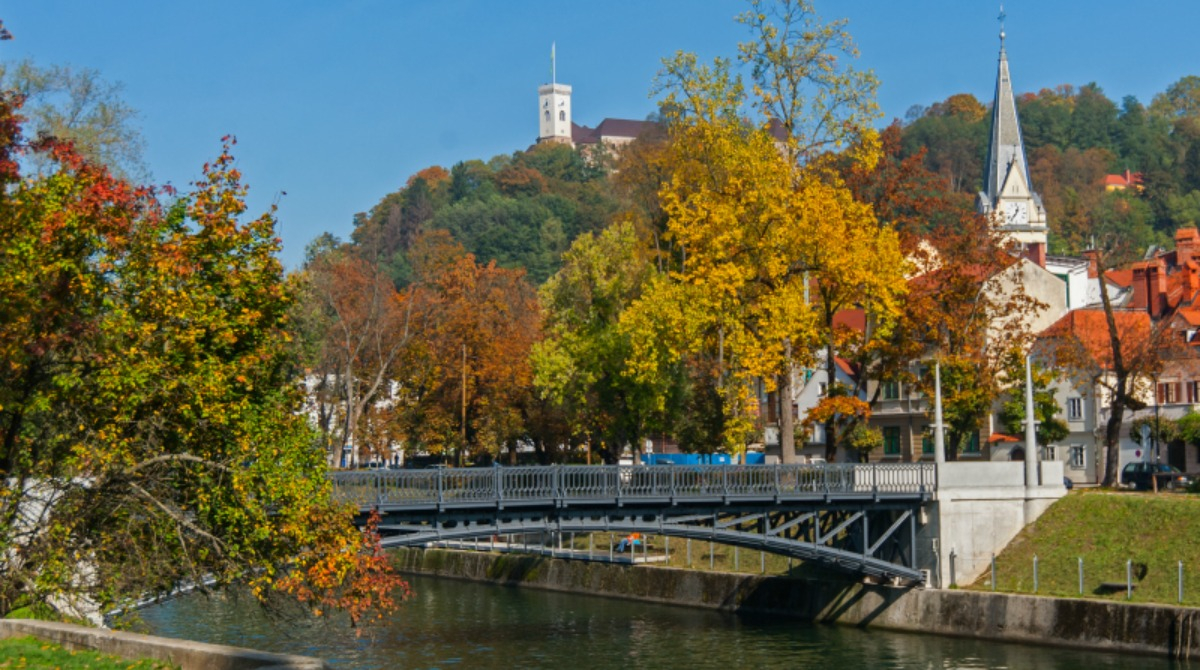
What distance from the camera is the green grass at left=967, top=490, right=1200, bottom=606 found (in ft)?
128

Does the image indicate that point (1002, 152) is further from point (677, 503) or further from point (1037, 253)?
point (677, 503)

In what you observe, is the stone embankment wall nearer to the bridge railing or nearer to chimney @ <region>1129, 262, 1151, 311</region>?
the bridge railing

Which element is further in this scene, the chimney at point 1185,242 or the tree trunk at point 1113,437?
the chimney at point 1185,242

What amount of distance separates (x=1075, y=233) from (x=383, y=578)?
129 m

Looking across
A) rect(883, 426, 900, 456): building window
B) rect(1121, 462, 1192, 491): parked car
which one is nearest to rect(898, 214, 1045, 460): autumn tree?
rect(1121, 462, 1192, 491): parked car

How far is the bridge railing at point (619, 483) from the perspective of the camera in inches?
1340

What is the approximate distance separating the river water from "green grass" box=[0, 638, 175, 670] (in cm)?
1344

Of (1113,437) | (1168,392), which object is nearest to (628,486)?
(1113,437)

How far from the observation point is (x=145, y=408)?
77.5 ft

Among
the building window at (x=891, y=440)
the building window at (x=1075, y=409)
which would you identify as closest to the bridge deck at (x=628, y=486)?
the building window at (x=1075, y=409)

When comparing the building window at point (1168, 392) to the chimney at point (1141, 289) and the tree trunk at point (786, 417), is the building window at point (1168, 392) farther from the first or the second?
the tree trunk at point (786, 417)

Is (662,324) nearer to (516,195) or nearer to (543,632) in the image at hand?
(543,632)

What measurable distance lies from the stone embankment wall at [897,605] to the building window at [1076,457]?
88.7 ft

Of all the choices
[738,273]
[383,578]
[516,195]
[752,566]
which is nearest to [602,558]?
[752,566]
